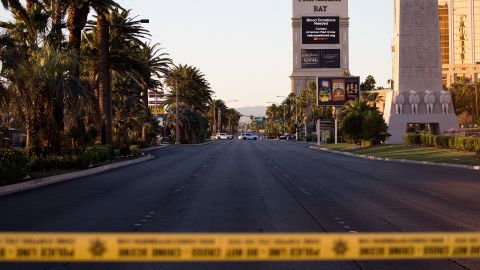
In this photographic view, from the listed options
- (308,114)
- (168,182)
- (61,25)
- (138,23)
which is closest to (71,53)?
(61,25)

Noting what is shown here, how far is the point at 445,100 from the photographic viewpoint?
200 feet

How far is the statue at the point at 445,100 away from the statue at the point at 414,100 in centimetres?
256

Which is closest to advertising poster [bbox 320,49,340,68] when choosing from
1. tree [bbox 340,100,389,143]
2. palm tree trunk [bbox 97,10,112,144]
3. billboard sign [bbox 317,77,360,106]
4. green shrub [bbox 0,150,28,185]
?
billboard sign [bbox 317,77,360,106]

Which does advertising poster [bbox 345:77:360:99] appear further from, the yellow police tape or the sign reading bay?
the sign reading bay

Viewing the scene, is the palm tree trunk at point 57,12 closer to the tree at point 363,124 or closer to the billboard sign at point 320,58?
the tree at point 363,124

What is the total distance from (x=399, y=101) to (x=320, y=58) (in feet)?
431

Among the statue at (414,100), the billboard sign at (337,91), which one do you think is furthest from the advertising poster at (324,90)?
the statue at (414,100)

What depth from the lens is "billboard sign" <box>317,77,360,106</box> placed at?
248 feet

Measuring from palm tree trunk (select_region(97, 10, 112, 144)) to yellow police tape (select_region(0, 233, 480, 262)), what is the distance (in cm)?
3462

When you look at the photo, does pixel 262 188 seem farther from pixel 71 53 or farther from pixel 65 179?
pixel 71 53

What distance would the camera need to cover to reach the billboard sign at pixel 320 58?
189 metres

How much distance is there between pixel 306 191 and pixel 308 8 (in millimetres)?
183164

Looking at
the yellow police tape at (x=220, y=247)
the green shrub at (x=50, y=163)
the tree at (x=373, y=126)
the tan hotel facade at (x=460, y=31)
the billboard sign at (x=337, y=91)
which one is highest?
the tan hotel facade at (x=460, y=31)

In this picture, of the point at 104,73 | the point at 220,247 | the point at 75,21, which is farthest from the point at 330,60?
the point at 220,247
